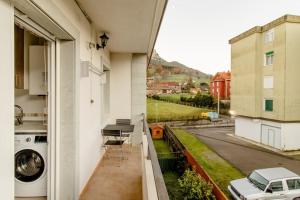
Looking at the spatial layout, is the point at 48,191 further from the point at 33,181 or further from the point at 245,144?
the point at 245,144

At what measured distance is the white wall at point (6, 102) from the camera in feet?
4.98

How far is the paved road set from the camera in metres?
11.2

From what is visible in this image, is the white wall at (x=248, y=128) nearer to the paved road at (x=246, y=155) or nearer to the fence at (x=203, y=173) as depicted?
the paved road at (x=246, y=155)

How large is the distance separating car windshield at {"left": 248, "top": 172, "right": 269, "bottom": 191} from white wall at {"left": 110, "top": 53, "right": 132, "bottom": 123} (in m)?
4.85

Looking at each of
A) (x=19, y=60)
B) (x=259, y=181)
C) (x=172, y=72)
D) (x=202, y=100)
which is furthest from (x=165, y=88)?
(x=19, y=60)

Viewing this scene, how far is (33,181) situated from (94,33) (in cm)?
280

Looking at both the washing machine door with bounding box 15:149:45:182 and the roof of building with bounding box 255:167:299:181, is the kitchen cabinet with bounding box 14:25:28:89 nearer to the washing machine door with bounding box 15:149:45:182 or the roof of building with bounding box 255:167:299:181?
the washing machine door with bounding box 15:149:45:182

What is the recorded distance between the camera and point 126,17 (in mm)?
3650

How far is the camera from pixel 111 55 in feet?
22.8

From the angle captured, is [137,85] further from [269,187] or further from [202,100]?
[202,100]

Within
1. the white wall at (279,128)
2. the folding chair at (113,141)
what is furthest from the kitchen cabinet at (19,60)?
the white wall at (279,128)

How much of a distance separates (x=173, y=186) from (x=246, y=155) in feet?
21.1

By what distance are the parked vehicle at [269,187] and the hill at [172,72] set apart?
88.5 feet

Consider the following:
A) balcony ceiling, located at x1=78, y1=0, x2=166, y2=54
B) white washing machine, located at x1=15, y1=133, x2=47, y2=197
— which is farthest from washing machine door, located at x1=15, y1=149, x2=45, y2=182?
balcony ceiling, located at x1=78, y1=0, x2=166, y2=54
